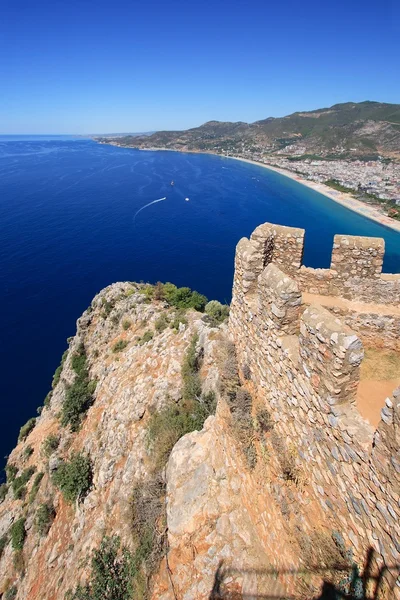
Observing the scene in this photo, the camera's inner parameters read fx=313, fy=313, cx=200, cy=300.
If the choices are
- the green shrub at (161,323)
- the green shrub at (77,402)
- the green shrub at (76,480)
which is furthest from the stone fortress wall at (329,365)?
the green shrub at (77,402)

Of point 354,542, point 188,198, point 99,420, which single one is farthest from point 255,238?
point 188,198

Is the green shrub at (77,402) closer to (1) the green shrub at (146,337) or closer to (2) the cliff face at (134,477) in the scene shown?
(2) the cliff face at (134,477)

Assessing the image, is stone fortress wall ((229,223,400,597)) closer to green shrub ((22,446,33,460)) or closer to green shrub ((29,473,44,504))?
green shrub ((29,473,44,504))

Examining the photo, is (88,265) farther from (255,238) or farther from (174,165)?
(174,165)

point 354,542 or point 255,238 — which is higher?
point 255,238

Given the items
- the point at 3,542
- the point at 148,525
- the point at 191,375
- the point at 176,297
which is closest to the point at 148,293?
the point at 176,297

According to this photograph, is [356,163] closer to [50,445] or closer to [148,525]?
[50,445]
